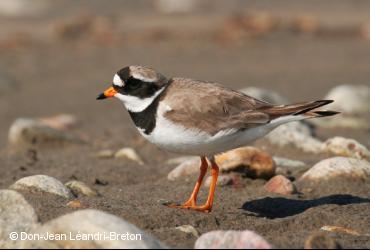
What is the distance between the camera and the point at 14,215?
441 cm

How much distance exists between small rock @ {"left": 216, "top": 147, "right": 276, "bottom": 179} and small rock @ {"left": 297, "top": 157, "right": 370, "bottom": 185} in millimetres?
324

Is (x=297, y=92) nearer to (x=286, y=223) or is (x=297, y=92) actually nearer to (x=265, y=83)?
(x=265, y=83)

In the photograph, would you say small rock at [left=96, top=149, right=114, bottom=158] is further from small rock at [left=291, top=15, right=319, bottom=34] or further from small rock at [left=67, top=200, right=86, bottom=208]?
small rock at [left=291, top=15, right=319, bottom=34]

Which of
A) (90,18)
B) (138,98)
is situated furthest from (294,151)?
(90,18)

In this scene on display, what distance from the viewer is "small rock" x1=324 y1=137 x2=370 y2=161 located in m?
6.84

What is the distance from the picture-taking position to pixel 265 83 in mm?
11984

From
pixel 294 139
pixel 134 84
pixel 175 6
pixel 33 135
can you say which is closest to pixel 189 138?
pixel 134 84

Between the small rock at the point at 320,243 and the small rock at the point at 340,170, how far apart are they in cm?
224

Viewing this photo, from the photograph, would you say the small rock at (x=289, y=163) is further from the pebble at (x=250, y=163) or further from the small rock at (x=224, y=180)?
the small rock at (x=224, y=180)

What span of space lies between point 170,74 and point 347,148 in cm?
562

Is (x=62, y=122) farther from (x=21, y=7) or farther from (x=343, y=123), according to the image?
(x=21, y=7)

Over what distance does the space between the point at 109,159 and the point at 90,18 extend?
10.2 meters

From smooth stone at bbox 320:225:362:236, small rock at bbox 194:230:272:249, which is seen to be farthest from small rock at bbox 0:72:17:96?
small rock at bbox 194:230:272:249

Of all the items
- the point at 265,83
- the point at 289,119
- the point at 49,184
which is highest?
the point at 289,119
